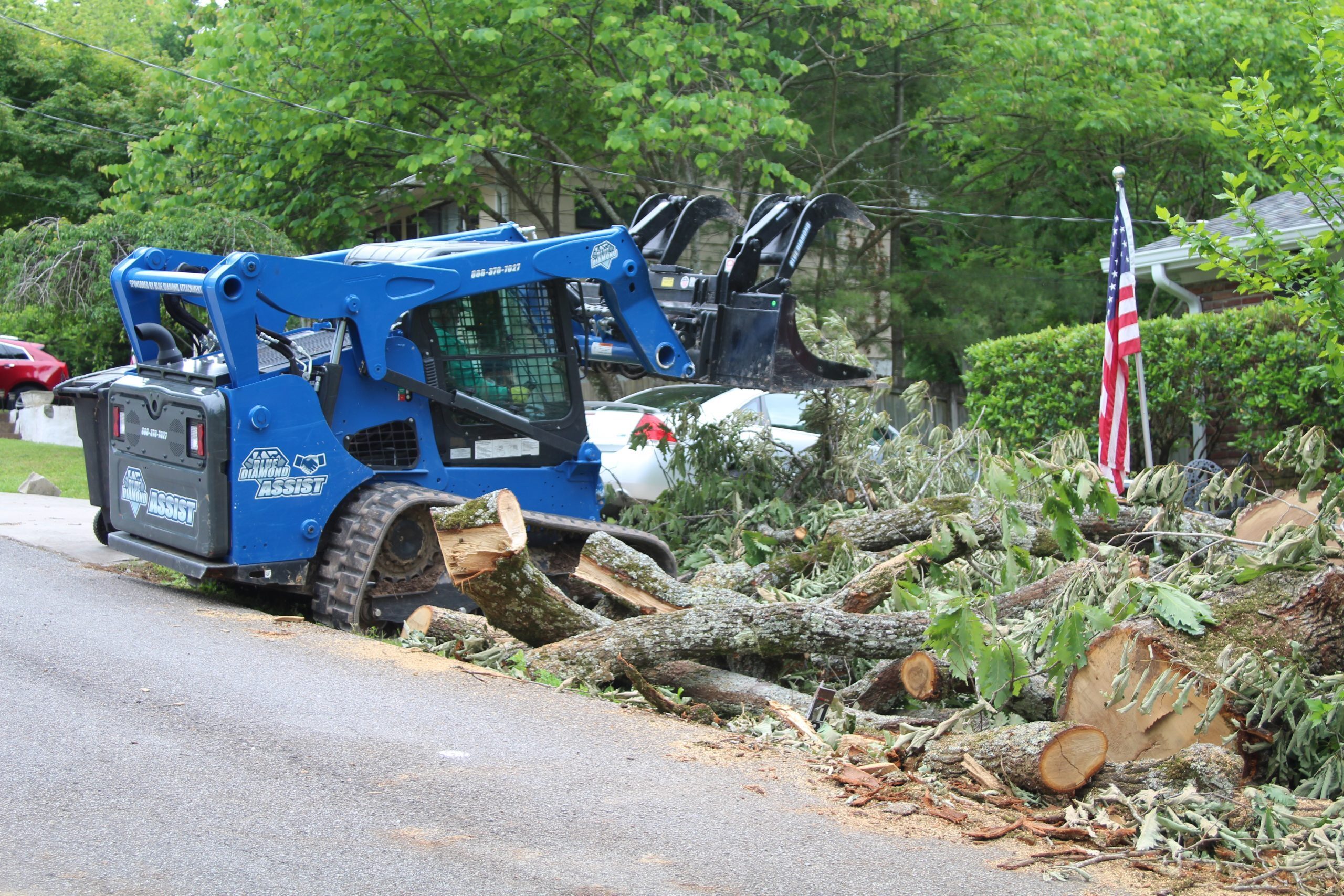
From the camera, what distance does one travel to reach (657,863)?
4.14 m

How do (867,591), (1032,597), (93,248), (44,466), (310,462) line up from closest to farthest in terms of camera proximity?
1. (1032,597)
2. (867,591)
3. (310,462)
4. (44,466)
5. (93,248)

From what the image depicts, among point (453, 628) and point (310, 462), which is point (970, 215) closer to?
point (310, 462)

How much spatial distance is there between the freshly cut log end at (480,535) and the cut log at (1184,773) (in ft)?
10.5

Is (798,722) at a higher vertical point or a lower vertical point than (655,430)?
lower

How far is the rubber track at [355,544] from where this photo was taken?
7.54 metres

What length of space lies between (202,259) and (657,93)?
782cm

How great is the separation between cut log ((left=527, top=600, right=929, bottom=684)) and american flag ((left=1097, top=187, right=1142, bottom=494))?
382 cm

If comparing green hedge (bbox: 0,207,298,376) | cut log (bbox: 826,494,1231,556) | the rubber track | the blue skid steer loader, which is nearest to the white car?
the blue skid steer loader

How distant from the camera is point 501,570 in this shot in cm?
676

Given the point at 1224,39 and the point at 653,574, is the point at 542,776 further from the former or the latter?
the point at 1224,39

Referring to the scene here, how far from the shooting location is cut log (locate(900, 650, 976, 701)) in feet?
19.7

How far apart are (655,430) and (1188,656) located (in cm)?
623

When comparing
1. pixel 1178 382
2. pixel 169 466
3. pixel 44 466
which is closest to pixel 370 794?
pixel 169 466

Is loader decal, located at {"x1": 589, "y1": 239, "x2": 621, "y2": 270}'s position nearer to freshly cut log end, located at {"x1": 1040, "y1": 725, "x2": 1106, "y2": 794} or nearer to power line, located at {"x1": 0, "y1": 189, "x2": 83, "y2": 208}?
freshly cut log end, located at {"x1": 1040, "y1": 725, "x2": 1106, "y2": 794}
